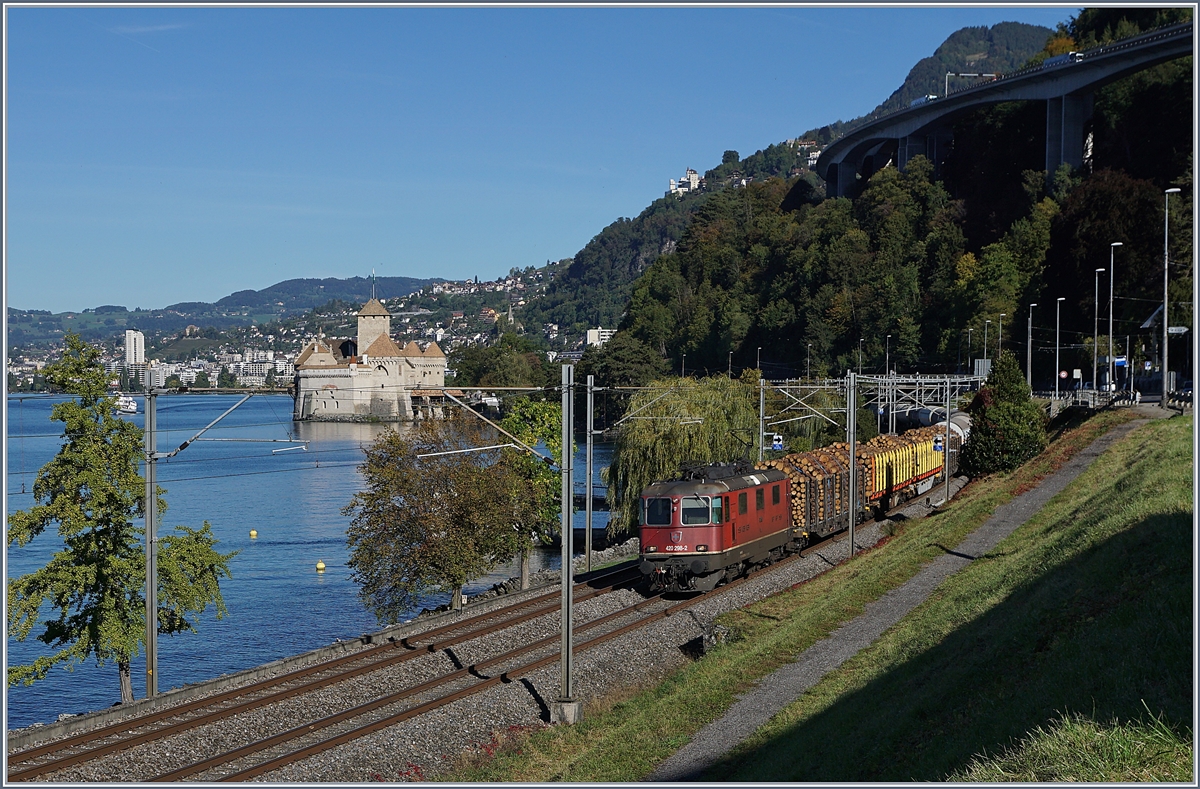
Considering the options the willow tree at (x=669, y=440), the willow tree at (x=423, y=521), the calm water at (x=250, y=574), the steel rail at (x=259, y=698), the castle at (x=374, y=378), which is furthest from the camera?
the castle at (x=374, y=378)

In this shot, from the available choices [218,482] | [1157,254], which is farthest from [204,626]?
[1157,254]

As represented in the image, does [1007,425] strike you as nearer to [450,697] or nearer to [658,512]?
[658,512]

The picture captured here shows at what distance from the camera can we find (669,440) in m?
52.0

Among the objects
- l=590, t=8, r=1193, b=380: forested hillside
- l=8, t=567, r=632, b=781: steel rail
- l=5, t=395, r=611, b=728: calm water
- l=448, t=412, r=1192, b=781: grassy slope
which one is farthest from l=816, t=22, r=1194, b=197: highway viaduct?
l=8, t=567, r=632, b=781: steel rail

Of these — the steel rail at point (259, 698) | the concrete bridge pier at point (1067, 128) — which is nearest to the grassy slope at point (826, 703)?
the steel rail at point (259, 698)

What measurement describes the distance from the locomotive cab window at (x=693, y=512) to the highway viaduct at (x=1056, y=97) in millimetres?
58113

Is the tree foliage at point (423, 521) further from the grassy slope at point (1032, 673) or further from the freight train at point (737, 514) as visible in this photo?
the grassy slope at point (1032, 673)

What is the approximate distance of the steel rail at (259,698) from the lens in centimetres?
1819

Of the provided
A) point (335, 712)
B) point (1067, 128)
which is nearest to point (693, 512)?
point (335, 712)

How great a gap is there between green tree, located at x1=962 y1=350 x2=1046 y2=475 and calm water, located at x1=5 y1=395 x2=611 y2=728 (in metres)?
22.9

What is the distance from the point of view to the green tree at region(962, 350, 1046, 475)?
52.4 m

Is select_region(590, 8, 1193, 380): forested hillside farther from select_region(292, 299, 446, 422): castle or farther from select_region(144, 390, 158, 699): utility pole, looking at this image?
select_region(144, 390, 158, 699): utility pole

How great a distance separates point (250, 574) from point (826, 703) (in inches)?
1659

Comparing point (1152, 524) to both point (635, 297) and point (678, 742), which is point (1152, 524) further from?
point (635, 297)
